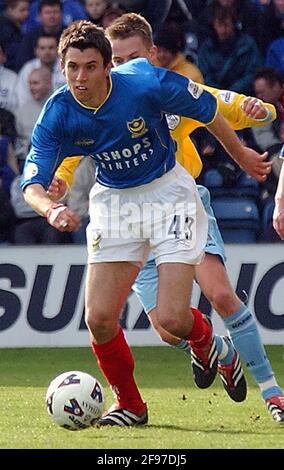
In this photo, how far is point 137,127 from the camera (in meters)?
6.55

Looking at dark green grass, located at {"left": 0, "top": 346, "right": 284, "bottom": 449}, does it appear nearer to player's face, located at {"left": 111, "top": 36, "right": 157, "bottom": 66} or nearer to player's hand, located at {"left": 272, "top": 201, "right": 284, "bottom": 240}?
player's hand, located at {"left": 272, "top": 201, "right": 284, "bottom": 240}

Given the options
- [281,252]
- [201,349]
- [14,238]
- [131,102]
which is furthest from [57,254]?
[131,102]

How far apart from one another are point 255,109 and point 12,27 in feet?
17.4

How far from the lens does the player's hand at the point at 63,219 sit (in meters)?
5.77

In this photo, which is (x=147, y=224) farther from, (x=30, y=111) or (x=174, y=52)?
(x=30, y=111)

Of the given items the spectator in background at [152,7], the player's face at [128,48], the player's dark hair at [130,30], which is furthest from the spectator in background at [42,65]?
the player's face at [128,48]

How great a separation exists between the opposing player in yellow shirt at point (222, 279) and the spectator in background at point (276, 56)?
4239mm

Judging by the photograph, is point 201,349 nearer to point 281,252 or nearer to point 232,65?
point 281,252

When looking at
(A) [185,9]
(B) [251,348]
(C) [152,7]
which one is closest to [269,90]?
(A) [185,9]

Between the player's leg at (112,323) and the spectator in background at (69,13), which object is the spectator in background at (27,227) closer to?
the spectator in background at (69,13)

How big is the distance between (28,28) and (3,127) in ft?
3.12

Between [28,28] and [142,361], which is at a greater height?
[28,28]

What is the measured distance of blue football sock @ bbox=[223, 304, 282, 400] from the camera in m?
7.12

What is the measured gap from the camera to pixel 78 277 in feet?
35.0
